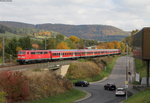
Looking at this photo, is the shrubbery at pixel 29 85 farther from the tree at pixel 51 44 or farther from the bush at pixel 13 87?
the tree at pixel 51 44

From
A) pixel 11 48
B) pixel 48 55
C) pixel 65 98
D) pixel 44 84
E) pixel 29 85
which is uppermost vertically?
pixel 11 48

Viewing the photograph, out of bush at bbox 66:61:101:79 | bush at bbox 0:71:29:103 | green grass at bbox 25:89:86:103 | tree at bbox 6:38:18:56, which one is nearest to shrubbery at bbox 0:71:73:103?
bush at bbox 0:71:29:103

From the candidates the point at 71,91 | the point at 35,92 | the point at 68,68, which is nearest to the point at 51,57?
the point at 68,68

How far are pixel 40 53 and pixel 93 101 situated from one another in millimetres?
26321

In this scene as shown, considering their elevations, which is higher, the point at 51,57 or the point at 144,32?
the point at 144,32

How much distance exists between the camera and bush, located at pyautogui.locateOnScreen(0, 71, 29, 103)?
3294 centimetres

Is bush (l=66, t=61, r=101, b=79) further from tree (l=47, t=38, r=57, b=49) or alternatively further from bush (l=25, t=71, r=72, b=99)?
tree (l=47, t=38, r=57, b=49)

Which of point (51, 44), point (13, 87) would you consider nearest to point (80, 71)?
point (51, 44)

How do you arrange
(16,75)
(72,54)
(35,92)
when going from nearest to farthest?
(16,75)
(35,92)
(72,54)

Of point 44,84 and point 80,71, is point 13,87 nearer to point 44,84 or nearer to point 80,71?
point 44,84

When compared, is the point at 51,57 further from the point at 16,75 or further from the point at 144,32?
the point at 16,75

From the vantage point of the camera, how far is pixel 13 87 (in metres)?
33.7

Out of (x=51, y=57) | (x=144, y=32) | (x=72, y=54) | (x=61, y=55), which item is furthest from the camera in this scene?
(x=72, y=54)

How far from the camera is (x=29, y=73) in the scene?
41531mm
